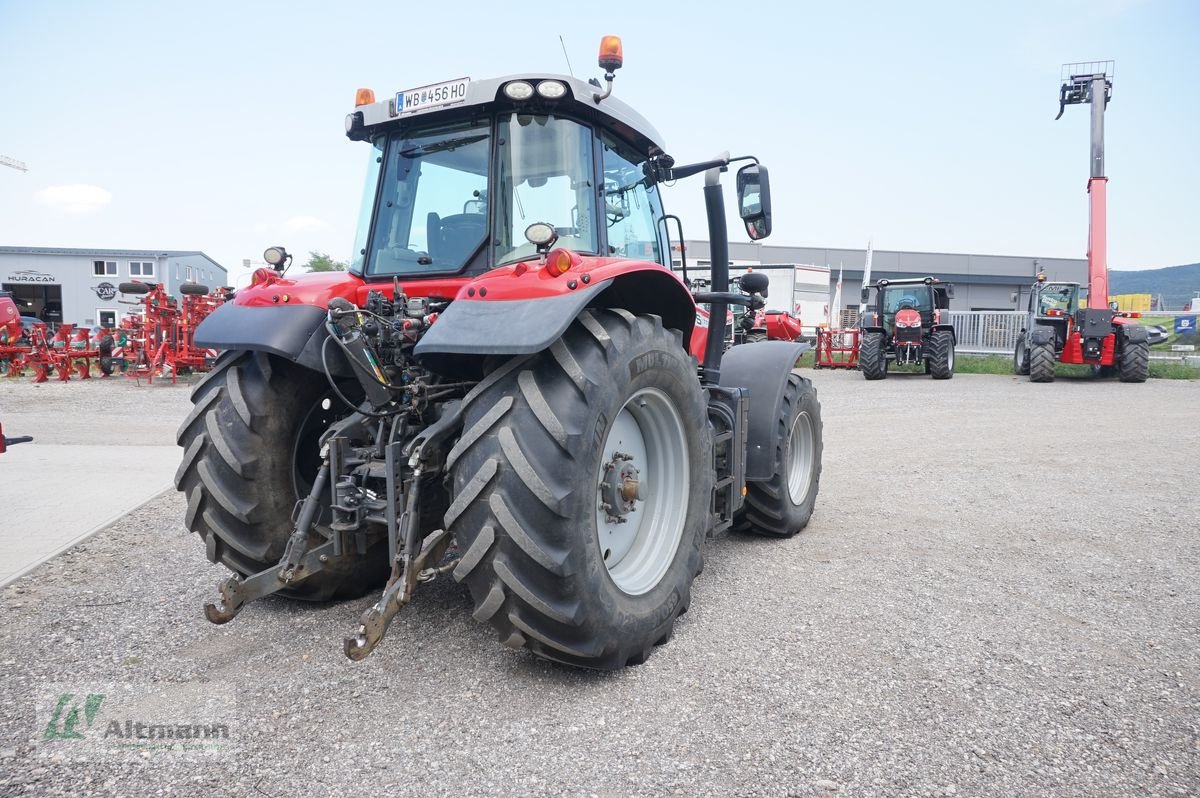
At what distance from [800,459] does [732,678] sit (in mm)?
2482

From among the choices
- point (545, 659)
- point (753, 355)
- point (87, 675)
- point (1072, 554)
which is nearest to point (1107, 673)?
point (1072, 554)

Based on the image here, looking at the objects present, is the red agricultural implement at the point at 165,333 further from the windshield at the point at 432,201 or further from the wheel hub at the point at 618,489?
the wheel hub at the point at 618,489

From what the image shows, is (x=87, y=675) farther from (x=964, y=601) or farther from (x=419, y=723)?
(x=964, y=601)

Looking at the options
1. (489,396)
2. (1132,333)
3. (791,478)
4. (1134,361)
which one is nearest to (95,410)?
(791,478)

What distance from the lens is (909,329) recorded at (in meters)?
17.2

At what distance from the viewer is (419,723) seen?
7.86ft

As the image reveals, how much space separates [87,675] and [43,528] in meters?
2.57

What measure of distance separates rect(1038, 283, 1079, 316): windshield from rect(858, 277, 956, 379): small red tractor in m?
1.89

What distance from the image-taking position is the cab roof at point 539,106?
3072 mm

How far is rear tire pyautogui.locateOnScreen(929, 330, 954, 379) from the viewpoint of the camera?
17.2 meters

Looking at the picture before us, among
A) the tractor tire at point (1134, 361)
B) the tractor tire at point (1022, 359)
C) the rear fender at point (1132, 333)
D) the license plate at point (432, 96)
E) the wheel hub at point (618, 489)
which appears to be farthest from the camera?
the tractor tire at point (1022, 359)
